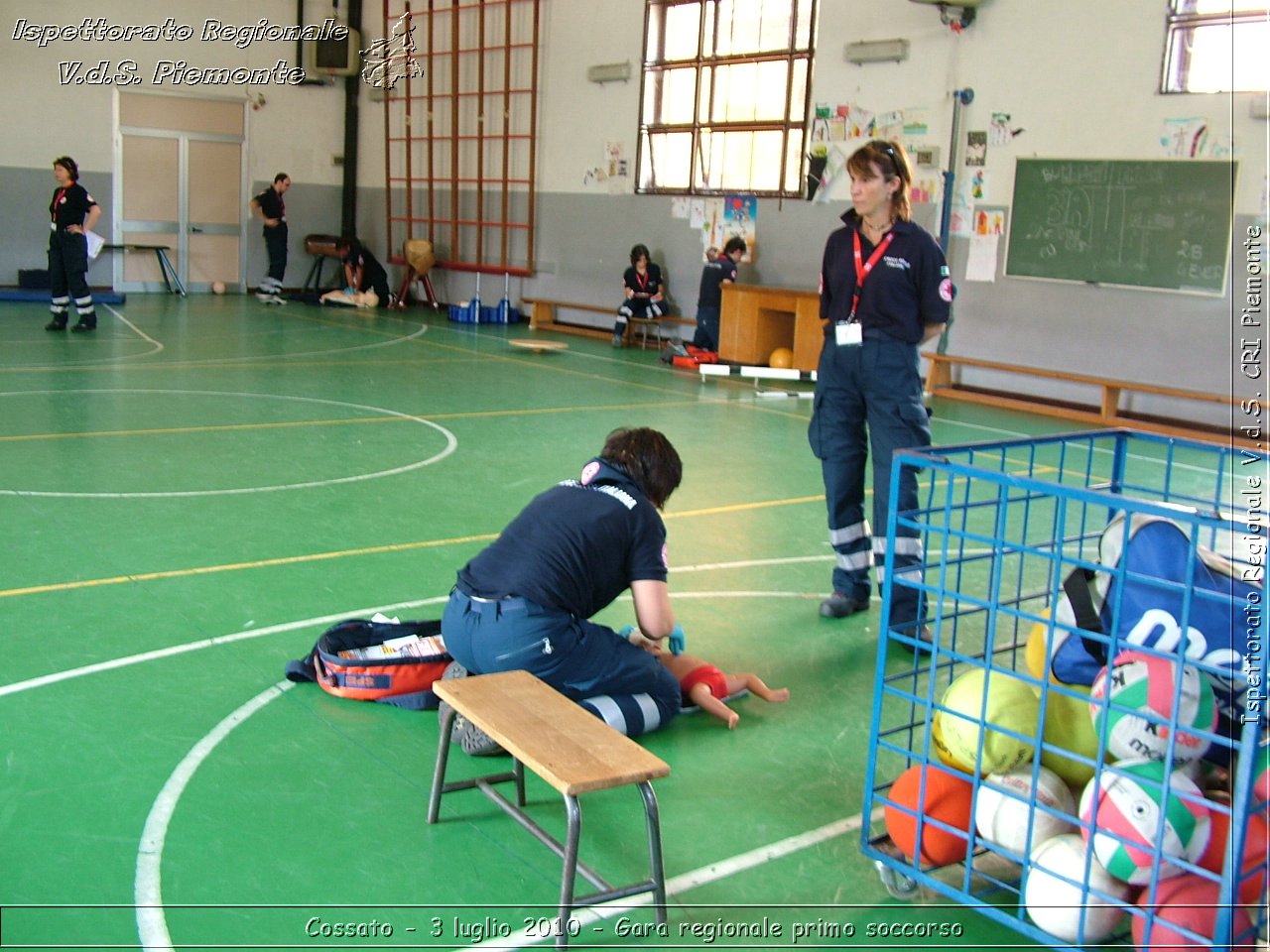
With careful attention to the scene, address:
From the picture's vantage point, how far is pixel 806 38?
1382 cm

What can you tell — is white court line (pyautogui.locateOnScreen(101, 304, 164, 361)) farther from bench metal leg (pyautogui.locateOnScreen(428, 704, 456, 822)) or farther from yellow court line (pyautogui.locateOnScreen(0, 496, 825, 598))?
bench metal leg (pyautogui.locateOnScreen(428, 704, 456, 822))

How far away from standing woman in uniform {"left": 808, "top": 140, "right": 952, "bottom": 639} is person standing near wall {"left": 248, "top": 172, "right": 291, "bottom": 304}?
603 inches

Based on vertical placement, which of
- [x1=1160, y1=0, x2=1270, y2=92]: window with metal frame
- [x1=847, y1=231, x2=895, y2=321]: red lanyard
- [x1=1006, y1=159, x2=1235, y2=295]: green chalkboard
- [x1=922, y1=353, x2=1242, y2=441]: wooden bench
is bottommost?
[x1=922, y1=353, x2=1242, y2=441]: wooden bench

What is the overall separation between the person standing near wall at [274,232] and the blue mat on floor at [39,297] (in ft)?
7.24

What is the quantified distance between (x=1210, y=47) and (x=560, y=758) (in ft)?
33.5

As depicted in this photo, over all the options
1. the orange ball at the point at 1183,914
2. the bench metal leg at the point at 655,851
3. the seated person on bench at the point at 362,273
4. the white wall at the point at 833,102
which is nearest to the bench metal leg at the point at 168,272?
the white wall at the point at 833,102

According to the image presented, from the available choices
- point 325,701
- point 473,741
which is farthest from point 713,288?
point 473,741

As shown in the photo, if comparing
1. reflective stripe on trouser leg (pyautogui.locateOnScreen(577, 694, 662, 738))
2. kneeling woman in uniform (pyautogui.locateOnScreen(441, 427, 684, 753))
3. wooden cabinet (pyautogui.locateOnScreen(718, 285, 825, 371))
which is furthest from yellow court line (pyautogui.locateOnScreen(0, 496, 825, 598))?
wooden cabinet (pyautogui.locateOnScreen(718, 285, 825, 371))

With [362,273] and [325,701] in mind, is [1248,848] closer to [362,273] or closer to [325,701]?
[325,701]

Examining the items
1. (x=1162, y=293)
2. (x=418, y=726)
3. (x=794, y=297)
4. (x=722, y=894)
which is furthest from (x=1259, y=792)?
(x=794, y=297)

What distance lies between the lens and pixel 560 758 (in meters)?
2.71

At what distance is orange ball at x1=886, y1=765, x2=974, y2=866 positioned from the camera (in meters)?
2.84

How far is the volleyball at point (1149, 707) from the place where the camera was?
7.79 feet

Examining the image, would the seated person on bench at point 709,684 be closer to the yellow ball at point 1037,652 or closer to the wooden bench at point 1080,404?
the yellow ball at point 1037,652
